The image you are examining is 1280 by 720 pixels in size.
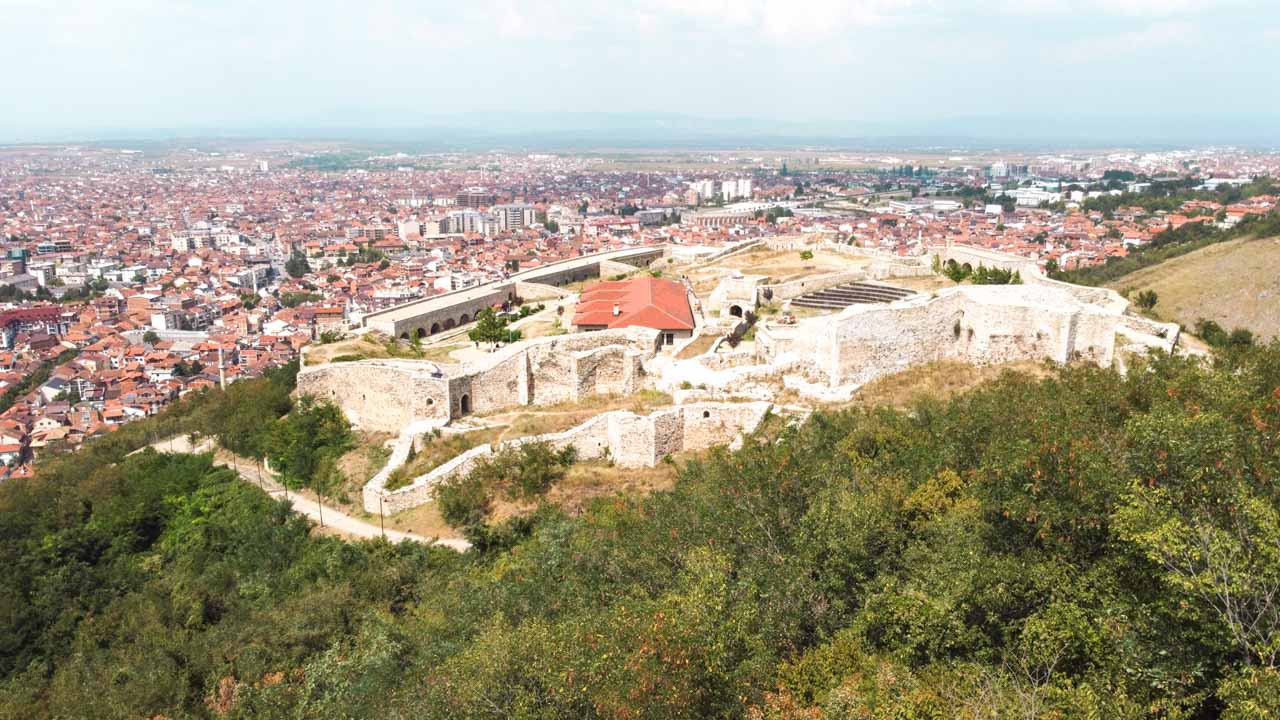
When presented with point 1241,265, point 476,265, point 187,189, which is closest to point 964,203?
point 476,265

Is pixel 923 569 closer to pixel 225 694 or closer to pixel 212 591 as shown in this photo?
pixel 225 694

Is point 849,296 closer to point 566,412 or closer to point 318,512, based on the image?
point 566,412

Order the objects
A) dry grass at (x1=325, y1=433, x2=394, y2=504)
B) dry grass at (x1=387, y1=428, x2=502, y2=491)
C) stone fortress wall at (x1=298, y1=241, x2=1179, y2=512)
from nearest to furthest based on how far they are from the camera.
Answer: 1. stone fortress wall at (x1=298, y1=241, x2=1179, y2=512)
2. dry grass at (x1=387, y1=428, x2=502, y2=491)
3. dry grass at (x1=325, y1=433, x2=394, y2=504)

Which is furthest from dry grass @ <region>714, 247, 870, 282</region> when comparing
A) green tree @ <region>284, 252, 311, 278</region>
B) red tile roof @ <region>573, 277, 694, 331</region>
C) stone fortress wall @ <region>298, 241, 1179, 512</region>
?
green tree @ <region>284, 252, 311, 278</region>

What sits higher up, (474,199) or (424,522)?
(474,199)

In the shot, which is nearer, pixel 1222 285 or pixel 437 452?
pixel 437 452

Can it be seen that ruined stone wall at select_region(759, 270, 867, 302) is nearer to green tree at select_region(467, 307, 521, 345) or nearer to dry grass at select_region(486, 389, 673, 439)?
green tree at select_region(467, 307, 521, 345)

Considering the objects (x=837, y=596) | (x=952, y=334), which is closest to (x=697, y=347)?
(x=952, y=334)
